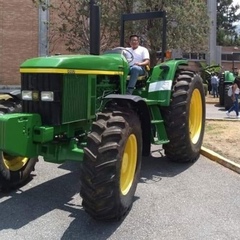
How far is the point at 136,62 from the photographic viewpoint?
6.79m

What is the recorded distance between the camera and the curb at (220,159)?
702 centimetres

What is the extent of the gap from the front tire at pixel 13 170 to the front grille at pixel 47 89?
0.93 meters

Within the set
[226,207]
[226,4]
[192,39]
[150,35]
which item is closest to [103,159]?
[226,207]

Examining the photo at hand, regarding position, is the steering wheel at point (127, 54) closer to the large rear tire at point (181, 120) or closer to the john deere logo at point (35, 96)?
the large rear tire at point (181, 120)

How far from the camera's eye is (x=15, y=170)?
5.75 m

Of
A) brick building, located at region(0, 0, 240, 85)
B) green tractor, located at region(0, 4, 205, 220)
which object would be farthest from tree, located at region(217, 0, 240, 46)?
green tractor, located at region(0, 4, 205, 220)

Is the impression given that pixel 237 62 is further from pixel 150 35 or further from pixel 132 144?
pixel 132 144

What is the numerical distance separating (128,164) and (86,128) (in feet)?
2.62

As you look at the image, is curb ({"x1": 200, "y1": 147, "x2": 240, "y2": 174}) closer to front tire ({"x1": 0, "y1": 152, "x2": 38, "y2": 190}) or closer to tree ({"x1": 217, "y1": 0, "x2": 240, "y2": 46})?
front tire ({"x1": 0, "y1": 152, "x2": 38, "y2": 190})

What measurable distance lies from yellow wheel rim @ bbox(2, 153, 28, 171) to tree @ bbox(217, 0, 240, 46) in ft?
192

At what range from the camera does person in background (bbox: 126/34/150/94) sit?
646 cm

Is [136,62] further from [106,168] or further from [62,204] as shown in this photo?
[106,168]

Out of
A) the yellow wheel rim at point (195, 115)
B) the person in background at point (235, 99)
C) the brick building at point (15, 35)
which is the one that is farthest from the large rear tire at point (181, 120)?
the brick building at point (15, 35)

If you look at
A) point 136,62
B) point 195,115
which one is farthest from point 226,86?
point 136,62
